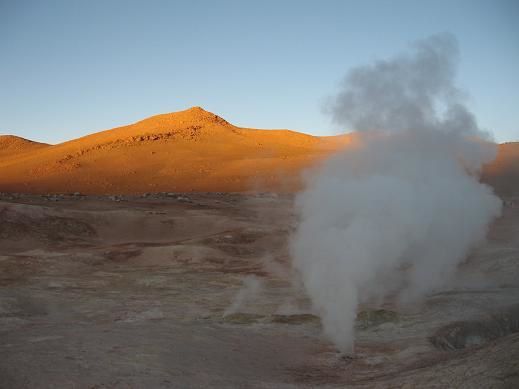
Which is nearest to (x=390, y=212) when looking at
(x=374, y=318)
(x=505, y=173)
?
(x=374, y=318)

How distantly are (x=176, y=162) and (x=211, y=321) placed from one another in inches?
1774

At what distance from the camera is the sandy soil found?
7.21 meters

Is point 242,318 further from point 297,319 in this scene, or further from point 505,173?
point 505,173

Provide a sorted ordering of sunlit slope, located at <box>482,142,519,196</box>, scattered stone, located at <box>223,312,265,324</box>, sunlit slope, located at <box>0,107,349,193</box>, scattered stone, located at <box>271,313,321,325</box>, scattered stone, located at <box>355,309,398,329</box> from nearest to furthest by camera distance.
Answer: scattered stone, located at <box>355,309,398,329</box>, scattered stone, located at <box>271,313,321,325</box>, scattered stone, located at <box>223,312,265,324</box>, sunlit slope, located at <box>482,142,519,196</box>, sunlit slope, located at <box>0,107,349,193</box>

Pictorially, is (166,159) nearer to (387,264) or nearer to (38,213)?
(38,213)

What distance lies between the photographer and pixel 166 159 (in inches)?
2243

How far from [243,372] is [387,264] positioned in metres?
4.58

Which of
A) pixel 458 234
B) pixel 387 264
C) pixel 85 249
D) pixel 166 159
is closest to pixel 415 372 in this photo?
pixel 387 264

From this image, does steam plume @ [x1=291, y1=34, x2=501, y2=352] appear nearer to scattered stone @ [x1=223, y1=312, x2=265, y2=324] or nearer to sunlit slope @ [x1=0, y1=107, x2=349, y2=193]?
scattered stone @ [x1=223, y1=312, x2=265, y2=324]

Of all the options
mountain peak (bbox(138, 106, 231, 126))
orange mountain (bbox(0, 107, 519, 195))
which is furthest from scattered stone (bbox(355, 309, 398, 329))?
mountain peak (bbox(138, 106, 231, 126))

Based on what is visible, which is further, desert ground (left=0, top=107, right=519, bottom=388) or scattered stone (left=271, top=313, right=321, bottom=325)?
scattered stone (left=271, top=313, right=321, bottom=325)

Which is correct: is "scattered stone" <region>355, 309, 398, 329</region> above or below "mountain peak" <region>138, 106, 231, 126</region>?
below

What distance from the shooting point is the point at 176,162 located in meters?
55.8

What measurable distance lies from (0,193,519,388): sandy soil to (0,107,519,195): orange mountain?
1900 cm
